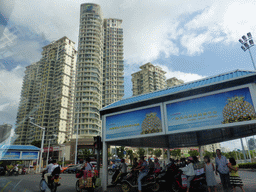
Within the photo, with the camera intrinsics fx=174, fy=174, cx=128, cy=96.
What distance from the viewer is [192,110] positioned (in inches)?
324

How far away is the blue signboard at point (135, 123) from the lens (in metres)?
9.26

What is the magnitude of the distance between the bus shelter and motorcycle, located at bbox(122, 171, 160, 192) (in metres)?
1.88

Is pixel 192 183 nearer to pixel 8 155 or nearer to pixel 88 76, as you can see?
pixel 8 155

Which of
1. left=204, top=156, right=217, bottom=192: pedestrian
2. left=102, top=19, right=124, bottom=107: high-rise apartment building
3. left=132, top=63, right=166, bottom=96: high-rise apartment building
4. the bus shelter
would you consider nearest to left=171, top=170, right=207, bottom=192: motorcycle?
left=204, top=156, right=217, bottom=192: pedestrian

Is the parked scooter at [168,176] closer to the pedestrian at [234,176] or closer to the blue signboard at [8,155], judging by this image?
the pedestrian at [234,176]

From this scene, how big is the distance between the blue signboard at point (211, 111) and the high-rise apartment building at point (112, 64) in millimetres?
70696

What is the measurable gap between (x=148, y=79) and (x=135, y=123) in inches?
3807

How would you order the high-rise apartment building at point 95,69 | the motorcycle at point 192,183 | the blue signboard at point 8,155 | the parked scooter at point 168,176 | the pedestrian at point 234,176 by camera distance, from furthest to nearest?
1. the high-rise apartment building at point 95,69
2. the parked scooter at point 168,176
3. the motorcycle at point 192,183
4. the pedestrian at point 234,176
5. the blue signboard at point 8,155

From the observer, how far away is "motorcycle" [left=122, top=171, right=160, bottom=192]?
855 centimetres

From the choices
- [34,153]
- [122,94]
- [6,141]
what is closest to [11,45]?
[6,141]

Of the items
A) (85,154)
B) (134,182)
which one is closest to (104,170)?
(134,182)

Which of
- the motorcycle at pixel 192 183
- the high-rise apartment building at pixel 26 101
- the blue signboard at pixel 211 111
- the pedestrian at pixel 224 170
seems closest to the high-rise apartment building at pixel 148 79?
the blue signboard at pixel 211 111

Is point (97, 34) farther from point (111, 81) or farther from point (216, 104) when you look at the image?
point (216, 104)

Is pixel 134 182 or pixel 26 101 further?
pixel 134 182
